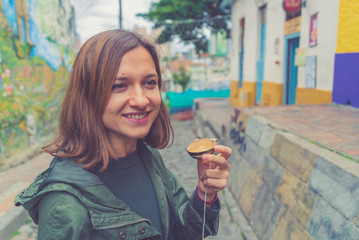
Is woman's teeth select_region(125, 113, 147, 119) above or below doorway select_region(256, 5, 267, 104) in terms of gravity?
below

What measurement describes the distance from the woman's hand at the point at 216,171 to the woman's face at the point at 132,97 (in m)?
0.32

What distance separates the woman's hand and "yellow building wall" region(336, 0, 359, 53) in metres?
4.66

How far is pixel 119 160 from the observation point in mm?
1424

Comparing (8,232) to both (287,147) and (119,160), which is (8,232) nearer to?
(119,160)

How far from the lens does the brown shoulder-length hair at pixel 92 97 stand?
1.30 metres

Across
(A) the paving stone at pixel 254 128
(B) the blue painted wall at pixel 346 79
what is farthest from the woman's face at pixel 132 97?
(B) the blue painted wall at pixel 346 79

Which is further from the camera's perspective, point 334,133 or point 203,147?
point 334,133

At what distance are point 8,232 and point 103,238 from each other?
3001 millimetres

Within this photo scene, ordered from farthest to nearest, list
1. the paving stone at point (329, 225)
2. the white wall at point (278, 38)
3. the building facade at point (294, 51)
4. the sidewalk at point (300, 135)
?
1. the white wall at point (278, 38)
2. the building facade at point (294, 51)
3. the sidewalk at point (300, 135)
4. the paving stone at point (329, 225)

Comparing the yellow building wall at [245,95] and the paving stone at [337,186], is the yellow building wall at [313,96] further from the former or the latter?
the yellow building wall at [245,95]

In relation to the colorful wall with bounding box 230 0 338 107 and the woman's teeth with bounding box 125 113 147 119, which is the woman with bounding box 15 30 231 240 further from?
the colorful wall with bounding box 230 0 338 107

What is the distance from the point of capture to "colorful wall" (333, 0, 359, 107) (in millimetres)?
5137

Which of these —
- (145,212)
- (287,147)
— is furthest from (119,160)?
(287,147)

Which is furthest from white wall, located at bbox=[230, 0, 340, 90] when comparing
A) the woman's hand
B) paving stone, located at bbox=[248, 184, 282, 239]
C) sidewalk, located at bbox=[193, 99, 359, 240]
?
the woman's hand
